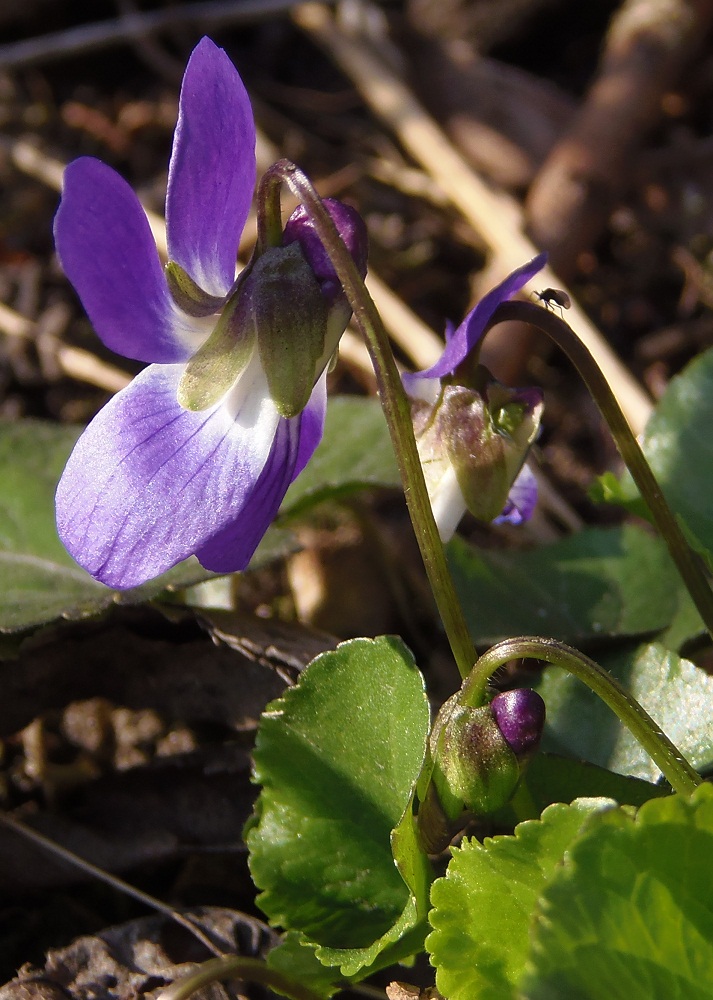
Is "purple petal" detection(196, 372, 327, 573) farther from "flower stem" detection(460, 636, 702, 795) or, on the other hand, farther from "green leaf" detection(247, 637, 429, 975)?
"flower stem" detection(460, 636, 702, 795)

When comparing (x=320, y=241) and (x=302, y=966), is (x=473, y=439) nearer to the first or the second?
(x=320, y=241)

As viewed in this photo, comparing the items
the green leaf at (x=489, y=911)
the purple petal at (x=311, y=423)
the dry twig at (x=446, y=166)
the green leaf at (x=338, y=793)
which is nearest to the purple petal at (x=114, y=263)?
the purple petal at (x=311, y=423)

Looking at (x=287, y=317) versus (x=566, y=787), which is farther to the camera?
(x=566, y=787)

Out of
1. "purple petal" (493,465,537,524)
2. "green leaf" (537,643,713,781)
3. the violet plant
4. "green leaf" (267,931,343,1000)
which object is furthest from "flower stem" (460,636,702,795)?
"purple petal" (493,465,537,524)

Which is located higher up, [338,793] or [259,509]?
[259,509]

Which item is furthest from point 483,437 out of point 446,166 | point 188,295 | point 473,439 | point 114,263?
point 446,166

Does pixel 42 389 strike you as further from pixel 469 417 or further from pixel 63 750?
pixel 469 417
